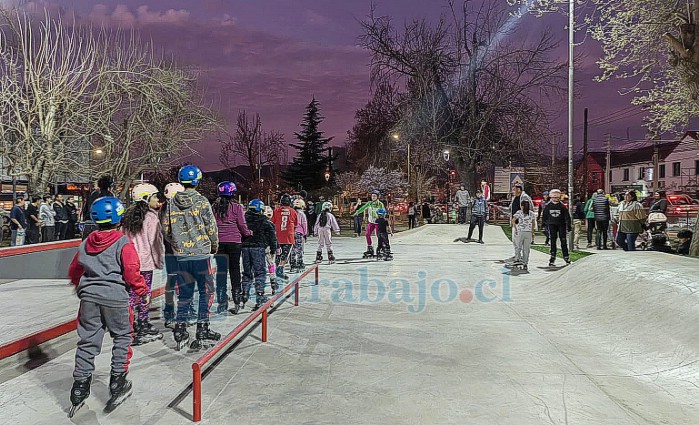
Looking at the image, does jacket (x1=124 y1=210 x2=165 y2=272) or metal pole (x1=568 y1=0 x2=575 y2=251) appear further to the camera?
metal pole (x1=568 y1=0 x2=575 y2=251)

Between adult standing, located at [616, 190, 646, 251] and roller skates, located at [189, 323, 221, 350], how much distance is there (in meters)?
11.9

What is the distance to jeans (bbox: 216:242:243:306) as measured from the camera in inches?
281

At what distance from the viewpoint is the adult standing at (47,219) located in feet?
52.9

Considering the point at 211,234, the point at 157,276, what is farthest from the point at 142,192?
the point at 157,276

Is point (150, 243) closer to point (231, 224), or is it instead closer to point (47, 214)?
point (231, 224)

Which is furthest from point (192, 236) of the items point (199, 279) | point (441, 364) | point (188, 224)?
point (441, 364)

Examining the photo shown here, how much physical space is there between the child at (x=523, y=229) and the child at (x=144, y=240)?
8.69 m

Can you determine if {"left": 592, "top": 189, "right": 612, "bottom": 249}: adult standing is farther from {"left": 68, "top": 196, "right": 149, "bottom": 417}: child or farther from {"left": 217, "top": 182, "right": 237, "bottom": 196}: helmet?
{"left": 68, "top": 196, "right": 149, "bottom": 417}: child

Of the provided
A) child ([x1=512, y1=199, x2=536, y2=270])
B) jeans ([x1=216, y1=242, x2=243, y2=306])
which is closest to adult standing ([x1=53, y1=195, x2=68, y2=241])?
jeans ([x1=216, y1=242, x2=243, y2=306])

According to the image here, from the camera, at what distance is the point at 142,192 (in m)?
6.43

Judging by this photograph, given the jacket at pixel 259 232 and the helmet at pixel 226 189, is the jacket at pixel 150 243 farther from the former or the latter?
the jacket at pixel 259 232

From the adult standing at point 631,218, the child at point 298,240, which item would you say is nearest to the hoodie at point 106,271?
the child at point 298,240

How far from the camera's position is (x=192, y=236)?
571 cm

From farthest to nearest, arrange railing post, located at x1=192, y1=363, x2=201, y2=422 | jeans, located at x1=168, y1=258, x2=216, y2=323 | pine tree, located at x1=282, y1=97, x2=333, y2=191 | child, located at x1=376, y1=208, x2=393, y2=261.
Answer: pine tree, located at x1=282, y1=97, x2=333, y2=191, child, located at x1=376, y1=208, x2=393, y2=261, jeans, located at x1=168, y1=258, x2=216, y2=323, railing post, located at x1=192, y1=363, x2=201, y2=422
